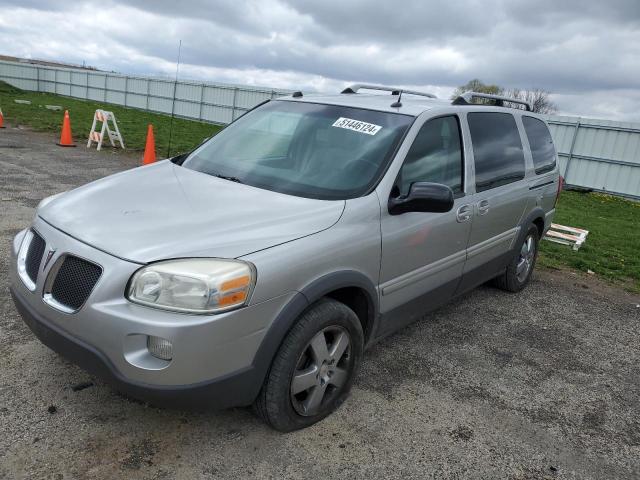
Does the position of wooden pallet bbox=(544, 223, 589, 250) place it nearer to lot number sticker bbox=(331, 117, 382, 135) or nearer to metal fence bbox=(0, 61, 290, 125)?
lot number sticker bbox=(331, 117, 382, 135)

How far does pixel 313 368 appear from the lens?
113 inches

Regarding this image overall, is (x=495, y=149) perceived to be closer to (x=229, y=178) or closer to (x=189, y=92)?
(x=229, y=178)

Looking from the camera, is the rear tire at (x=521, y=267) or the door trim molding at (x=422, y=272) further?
the rear tire at (x=521, y=267)

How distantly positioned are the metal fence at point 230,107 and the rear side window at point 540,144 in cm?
383

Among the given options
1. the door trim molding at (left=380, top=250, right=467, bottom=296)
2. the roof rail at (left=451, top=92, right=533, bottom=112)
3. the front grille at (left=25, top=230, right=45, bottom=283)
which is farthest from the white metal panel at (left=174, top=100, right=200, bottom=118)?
the front grille at (left=25, top=230, right=45, bottom=283)

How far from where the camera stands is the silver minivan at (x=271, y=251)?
7.79 ft

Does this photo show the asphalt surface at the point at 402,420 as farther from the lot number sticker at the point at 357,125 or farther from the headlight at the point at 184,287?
the lot number sticker at the point at 357,125

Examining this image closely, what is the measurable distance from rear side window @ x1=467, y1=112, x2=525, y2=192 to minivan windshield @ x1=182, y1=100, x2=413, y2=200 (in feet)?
3.01

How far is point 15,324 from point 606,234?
9.89m

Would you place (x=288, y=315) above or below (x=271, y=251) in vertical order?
below

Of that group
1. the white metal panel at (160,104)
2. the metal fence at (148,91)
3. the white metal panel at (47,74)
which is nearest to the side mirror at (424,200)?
the metal fence at (148,91)

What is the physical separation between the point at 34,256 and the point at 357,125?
6.80 ft

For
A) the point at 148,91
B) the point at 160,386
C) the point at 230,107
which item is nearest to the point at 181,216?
the point at 160,386

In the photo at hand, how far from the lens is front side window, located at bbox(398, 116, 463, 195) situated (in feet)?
11.4
